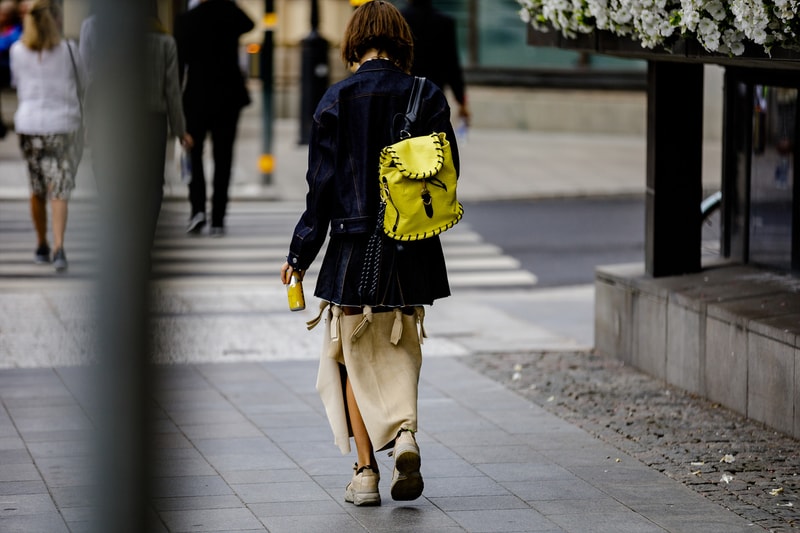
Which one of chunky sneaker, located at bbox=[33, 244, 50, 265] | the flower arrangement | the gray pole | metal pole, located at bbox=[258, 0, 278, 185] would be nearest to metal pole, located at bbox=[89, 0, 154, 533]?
the flower arrangement

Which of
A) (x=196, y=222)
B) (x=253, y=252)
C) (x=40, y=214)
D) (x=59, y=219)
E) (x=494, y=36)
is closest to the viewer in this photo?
(x=59, y=219)

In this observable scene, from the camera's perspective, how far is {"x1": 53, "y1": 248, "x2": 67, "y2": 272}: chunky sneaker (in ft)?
34.9

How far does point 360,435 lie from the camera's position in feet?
16.8

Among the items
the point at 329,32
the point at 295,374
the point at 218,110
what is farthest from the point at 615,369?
the point at 329,32

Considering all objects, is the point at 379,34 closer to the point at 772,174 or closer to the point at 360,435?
the point at 360,435

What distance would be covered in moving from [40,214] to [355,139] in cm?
640

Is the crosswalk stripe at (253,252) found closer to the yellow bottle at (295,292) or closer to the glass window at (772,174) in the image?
the glass window at (772,174)

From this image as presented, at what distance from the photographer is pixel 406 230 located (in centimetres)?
485

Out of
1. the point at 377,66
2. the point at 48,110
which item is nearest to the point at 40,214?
the point at 48,110

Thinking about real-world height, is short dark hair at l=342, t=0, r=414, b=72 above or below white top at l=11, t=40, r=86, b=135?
above

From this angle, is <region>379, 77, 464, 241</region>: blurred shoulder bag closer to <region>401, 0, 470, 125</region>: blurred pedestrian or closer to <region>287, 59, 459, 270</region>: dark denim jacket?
<region>287, 59, 459, 270</region>: dark denim jacket

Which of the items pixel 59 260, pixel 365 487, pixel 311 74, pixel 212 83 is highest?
pixel 311 74

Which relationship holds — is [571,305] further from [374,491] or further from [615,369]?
[374,491]

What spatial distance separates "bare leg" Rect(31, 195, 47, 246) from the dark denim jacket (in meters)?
6.13
